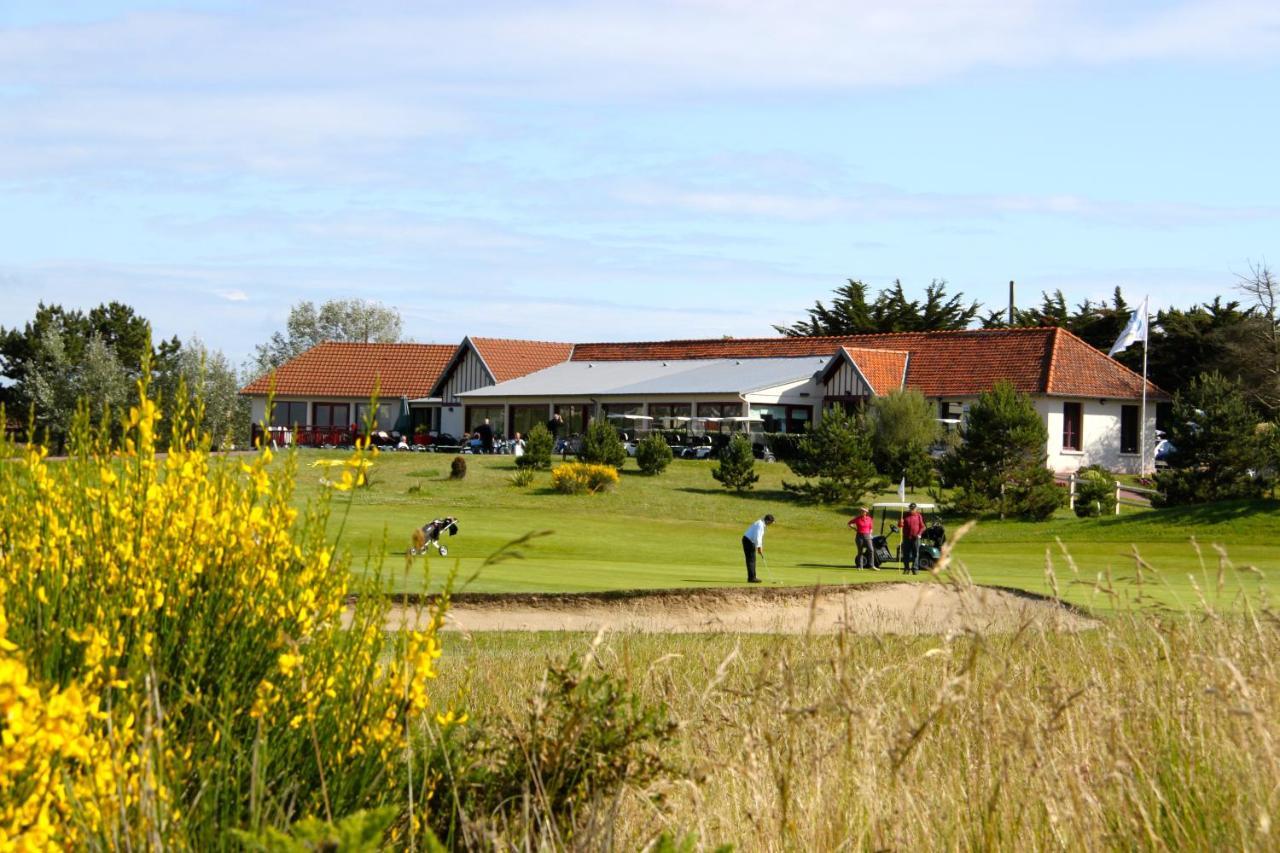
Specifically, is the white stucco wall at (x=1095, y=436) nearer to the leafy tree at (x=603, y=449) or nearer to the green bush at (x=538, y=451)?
the leafy tree at (x=603, y=449)

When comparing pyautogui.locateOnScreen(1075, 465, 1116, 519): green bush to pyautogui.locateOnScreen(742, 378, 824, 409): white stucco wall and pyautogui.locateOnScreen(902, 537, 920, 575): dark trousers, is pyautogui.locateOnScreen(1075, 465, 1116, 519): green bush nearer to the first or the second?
pyautogui.locateOnScreen(902, 537, 920, 575): dark trousers

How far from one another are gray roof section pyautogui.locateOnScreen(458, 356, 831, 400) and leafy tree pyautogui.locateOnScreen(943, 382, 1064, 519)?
19.7 meters

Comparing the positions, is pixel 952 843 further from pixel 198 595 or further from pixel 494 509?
pixel 494 509

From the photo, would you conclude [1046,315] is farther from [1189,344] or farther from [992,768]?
[992,768]

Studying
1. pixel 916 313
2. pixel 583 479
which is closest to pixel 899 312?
pixel 916 313

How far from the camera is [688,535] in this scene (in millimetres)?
35062

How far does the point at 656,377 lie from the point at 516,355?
10371mm

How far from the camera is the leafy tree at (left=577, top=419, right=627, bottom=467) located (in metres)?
48.4

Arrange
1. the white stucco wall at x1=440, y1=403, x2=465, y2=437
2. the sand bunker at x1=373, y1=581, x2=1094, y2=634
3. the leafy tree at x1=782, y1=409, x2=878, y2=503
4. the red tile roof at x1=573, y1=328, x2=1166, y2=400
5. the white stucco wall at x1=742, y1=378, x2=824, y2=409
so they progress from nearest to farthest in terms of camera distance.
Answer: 1. the sand bunker at x1=373, y1=581, x2=1094, y2=634
2. the leafy tree at x1=782, y1=409, x2=878, y2=503
3. the red tile roof at x1=573, y1=328, x2=1166, y2=400
4. the white stucco wall at x1=742, y1=378, x2=824, y2=409
5. the white stucco wall at x1=440, y1=403, x2=465, y2=437

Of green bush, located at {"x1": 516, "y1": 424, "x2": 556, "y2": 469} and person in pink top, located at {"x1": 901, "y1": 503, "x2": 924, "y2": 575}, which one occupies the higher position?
green bush, located at {"x1": 516, "y1": 424, "x2": 556, "y2": 469}

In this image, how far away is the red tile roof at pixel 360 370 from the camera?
75625 millimetres

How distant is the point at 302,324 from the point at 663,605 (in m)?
99.4

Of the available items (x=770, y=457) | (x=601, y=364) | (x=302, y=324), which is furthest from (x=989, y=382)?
(x=302, y=324)

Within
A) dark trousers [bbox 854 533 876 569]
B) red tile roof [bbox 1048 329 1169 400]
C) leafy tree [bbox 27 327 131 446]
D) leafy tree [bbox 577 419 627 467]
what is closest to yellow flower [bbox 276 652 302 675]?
dark trousers [bbox 854 533 876 569]
